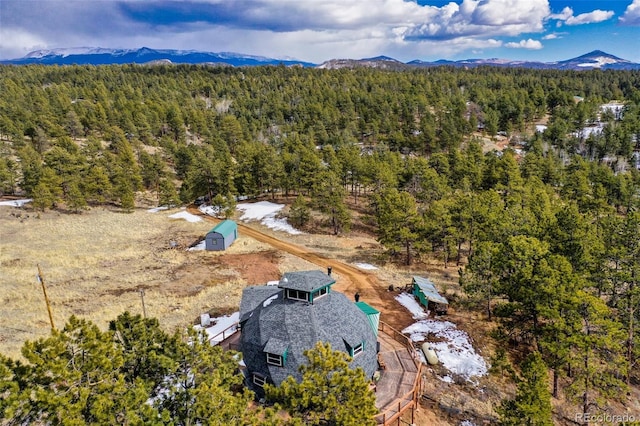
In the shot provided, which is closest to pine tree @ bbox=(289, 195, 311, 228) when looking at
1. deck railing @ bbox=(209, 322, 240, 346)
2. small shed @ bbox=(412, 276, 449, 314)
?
small shed @ bbox=(412, 276, 449, 314)

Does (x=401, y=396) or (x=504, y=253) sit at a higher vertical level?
(x=504, y=253)

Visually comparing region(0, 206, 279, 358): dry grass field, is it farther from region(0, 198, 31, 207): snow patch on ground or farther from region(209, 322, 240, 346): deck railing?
region(0, 198, 31, 207): snow patch on ground

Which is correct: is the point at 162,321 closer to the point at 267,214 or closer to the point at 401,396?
the point at 401,396

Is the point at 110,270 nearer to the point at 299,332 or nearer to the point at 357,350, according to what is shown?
the point at 299,332

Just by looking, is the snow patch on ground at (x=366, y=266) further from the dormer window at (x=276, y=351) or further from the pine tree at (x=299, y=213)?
the dormer window at (x=276, y=351)

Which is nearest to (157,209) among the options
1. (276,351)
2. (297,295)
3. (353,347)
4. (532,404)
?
(297,295)

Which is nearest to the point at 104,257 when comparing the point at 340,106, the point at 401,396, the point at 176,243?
the point at 176,243
